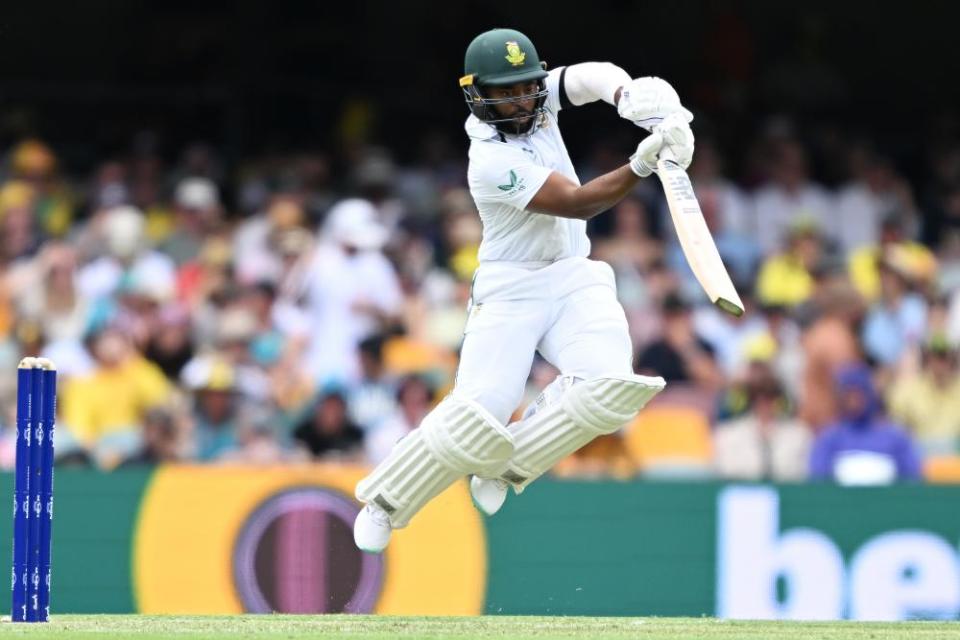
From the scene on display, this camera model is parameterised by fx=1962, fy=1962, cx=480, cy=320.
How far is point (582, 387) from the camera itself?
6844 mm

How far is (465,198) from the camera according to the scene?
1212 cm

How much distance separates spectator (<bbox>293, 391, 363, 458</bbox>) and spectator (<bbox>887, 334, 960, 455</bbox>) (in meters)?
2.89

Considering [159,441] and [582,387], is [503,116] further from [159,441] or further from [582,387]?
[159,441]

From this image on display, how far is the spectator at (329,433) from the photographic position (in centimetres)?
970

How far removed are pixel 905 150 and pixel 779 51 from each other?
130 centimetres

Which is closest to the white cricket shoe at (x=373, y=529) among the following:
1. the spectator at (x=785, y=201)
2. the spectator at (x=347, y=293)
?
the spectator at (x=347, y=293)

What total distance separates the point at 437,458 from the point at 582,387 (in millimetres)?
574

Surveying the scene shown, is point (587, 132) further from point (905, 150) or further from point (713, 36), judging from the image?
point (905, 150)

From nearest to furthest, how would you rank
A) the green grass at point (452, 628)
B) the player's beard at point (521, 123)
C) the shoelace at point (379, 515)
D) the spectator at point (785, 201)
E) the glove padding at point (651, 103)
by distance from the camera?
the green grass at point (452, 628) < the glove padding at point (651, 103) < the player's beard at point (521, 123) < the shoelace at point (379, 515) < the spectator at point (785, 201)

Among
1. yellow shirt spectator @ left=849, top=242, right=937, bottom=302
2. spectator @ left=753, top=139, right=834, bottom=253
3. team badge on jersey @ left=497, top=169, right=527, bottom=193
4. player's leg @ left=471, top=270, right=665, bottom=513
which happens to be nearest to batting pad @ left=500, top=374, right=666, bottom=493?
player's leg @ left=471, top=270, right=665, bottom=513

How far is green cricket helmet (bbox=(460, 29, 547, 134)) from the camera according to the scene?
676 cm

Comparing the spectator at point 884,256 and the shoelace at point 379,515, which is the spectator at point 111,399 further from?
the spectator at point 884,256

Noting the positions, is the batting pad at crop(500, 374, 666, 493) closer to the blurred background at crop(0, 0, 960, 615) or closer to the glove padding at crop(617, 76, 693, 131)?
the glove padding at crop(617, 76, 693, 131)

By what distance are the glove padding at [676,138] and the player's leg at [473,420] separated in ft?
2.59
